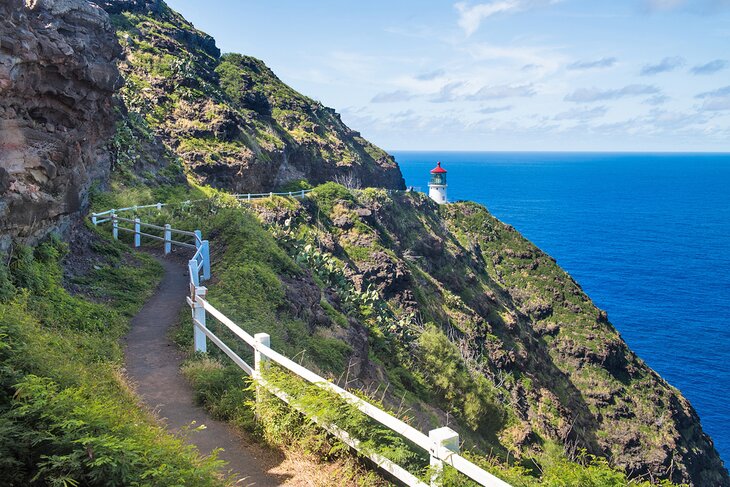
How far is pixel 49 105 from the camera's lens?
12.6 m

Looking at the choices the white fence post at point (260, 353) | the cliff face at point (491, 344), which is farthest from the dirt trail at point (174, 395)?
the cliff face at point (491, 344)

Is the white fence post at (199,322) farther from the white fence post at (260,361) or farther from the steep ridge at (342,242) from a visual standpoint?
the steep ridge at (342,242)

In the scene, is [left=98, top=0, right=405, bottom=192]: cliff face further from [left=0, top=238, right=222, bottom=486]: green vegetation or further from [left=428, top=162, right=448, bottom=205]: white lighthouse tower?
[left=0, top=238, right=222, bottom=486]: green vegetation

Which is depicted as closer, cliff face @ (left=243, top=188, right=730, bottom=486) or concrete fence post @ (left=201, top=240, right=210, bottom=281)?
concrete fence post @ (left=201, top=240, right=210, bottom=281)

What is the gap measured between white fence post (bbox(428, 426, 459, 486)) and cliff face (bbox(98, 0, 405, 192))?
4074 centimetres

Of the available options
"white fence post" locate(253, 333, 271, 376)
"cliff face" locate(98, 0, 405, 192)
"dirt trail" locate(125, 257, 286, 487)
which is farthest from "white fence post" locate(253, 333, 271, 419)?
"cliff face" locate(98, 0, 405, 192)

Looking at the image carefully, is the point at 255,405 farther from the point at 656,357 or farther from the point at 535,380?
the point at 656,357

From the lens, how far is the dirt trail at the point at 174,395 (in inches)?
279

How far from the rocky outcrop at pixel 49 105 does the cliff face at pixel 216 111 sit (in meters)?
29.6

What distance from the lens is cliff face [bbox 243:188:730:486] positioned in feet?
91.6

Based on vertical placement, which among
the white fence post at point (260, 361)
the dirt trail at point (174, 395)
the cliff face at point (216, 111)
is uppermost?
the cliff face at point (216, 111)

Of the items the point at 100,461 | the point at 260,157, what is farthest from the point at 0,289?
the point at 260,157

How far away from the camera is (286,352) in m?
13.5

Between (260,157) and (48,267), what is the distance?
39.8m
